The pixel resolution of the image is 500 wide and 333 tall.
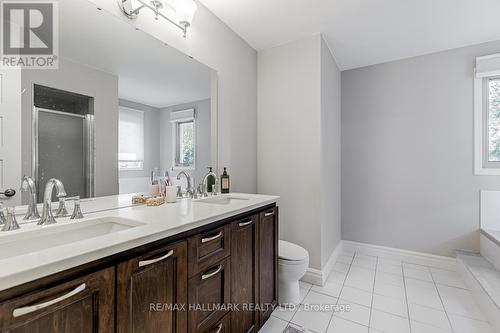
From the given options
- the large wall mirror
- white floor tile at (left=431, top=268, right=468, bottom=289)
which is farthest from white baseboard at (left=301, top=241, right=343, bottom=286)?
the large wall mirror

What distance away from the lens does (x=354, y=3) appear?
196 cm

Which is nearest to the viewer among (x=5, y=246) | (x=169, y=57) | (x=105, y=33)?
(x=5, y=246)

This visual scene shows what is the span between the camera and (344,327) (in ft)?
5.63

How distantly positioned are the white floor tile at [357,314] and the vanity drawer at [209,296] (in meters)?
1.09

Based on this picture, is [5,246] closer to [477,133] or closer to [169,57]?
[169,57]

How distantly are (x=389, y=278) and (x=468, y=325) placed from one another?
74cm

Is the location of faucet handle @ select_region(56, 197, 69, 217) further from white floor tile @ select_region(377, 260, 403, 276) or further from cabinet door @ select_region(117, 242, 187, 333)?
white floor tile @ select_region(377, 260, 403, 276)

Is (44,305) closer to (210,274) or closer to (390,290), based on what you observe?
(210,274)

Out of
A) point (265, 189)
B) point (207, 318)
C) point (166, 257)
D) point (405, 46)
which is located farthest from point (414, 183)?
point (166, 257)

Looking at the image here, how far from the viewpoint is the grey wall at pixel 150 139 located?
1.63m

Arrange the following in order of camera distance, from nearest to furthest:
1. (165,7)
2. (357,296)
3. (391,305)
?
1. (165,7)
2. (391,305)
3. (357,296)

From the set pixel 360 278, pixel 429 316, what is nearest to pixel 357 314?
pixel 429 316

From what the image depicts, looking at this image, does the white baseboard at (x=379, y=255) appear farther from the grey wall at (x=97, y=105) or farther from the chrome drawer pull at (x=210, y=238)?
the grey wall at (x=97, y=105)

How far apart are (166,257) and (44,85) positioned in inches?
38.6
